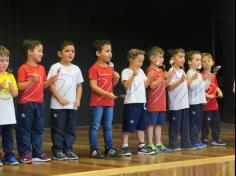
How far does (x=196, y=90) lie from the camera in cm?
546

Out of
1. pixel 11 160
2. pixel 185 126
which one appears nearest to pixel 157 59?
pixel 185 126

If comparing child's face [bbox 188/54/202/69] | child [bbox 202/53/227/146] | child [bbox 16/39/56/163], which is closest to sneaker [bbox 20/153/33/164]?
child [bbox 16/39/56/163]

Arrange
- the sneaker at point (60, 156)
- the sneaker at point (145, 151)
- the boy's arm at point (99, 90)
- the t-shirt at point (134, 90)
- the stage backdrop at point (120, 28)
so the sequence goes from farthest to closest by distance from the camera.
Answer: the stage backdrop at point (120, 28)
the sneaker at point (145, 151)
the t-shirt at point (134, 90)
the boy's arm at point (99, 90)
the sneaker at point (60, 156)

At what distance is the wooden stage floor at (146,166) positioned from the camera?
156 inches

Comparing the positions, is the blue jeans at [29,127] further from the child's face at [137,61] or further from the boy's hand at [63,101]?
the child's face at [137,61]

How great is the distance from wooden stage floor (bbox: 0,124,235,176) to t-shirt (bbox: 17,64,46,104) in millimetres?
543

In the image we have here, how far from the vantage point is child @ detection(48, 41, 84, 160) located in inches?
175

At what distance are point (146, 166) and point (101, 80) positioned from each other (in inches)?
36.0

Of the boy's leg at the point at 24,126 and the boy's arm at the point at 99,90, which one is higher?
the boy's arm at the point at 99,90

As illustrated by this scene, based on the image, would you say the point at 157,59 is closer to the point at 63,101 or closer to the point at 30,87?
the point at 63,101

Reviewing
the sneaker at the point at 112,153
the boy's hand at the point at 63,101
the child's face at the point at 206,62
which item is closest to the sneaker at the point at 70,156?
the sneaker at the point at 112,153

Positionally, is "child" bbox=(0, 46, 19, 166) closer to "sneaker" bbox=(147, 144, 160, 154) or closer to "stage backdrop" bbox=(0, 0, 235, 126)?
"sneaker" bbox=(147, 144, 160, 154)

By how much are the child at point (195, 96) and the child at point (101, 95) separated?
1.05 metres

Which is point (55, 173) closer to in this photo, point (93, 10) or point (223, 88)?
point (93, 10)
